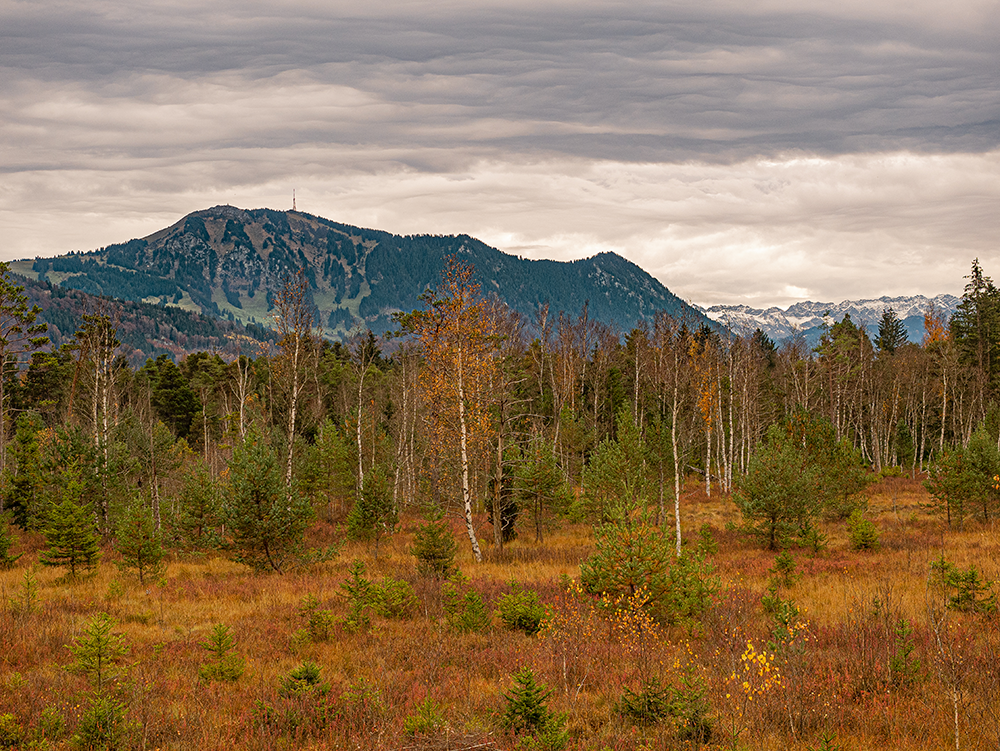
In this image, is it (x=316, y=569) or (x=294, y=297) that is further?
(x=294, y=297)

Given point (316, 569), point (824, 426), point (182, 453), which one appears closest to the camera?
point (316, 569)

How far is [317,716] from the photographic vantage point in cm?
834

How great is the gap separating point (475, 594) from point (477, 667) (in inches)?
96.3

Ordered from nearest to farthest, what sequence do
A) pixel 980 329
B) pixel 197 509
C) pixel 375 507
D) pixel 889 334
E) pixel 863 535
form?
1. pixel 863 535
2. pixel 375 507
3. pixel 197 509
4. pixel 980 329
5. pixel 889 334

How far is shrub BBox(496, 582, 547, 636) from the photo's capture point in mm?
13602

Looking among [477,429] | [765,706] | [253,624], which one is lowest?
[253,624]

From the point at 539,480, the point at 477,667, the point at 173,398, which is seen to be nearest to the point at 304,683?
the point at 477,667

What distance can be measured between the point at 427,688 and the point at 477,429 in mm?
14053

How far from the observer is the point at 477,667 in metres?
10.9

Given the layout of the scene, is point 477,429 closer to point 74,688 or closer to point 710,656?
point 710,656

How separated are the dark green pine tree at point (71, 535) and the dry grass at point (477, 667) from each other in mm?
769

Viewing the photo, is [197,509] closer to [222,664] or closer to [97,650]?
[222,664]

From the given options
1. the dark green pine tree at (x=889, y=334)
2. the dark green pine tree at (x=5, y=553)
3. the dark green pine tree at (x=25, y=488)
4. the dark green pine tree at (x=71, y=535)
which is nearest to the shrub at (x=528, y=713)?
the dark green pine tree at (x=71, y=535)

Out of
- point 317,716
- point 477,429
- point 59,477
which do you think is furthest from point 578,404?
point 317,716
